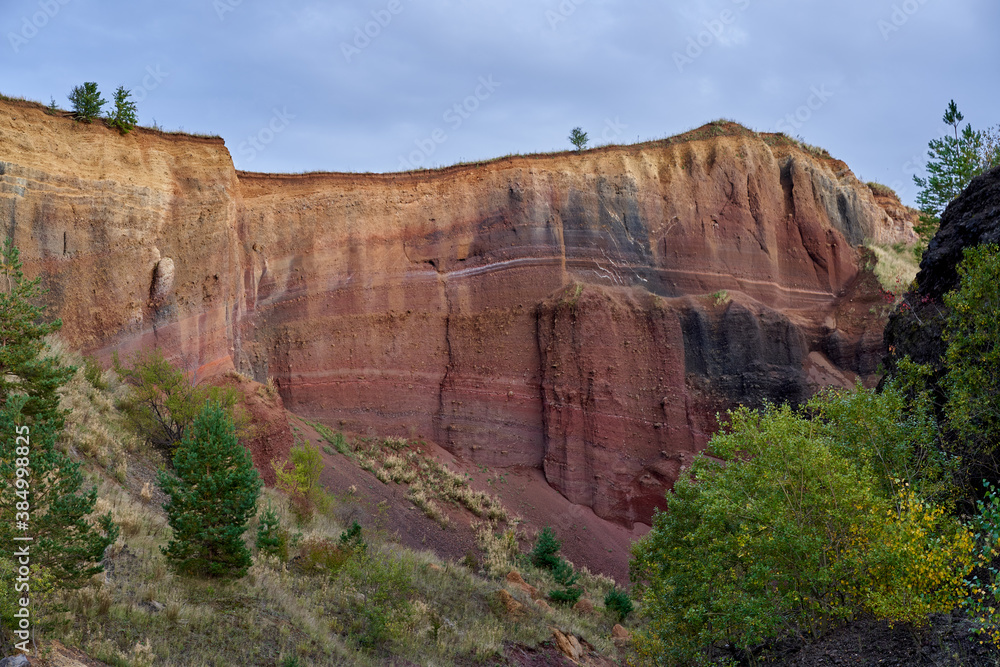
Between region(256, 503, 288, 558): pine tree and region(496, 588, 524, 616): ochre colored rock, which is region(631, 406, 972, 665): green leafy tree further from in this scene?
region(256, 503, 288, 558): pine tree

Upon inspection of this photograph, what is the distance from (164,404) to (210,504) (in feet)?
34.7

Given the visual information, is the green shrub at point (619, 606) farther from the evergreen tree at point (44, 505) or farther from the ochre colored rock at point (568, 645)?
the evergreen tree at point (44, 505)

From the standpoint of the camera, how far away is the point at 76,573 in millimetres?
10500

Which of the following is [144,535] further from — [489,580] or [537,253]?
[537,253]

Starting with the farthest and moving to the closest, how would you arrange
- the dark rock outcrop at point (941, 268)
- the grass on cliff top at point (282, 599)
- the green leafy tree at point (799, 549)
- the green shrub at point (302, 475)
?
the green shrub at point (302, 475) → the dark rock outcrop at point (941, 268) → the grass on cliff top at point (282, 599) → the green leafy tree at point (799, 549)

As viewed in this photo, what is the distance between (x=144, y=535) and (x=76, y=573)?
17.8 feet

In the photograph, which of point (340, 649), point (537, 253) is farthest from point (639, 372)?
point (340, 649)

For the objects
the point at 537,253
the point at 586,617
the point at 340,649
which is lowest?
the point at 586,617

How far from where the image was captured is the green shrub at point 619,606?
894 inches

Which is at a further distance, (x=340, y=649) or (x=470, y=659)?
(x=470, y=659)

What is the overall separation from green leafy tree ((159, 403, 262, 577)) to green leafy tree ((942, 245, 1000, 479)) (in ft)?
43.2

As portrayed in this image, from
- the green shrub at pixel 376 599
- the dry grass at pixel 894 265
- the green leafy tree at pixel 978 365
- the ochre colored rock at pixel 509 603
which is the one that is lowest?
the ochre colored rock at pixel 509 603

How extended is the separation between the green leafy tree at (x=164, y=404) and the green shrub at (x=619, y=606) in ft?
42.3

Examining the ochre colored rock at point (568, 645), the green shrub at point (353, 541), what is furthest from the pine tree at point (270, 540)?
the ochre colored rock at point (568, 645)
